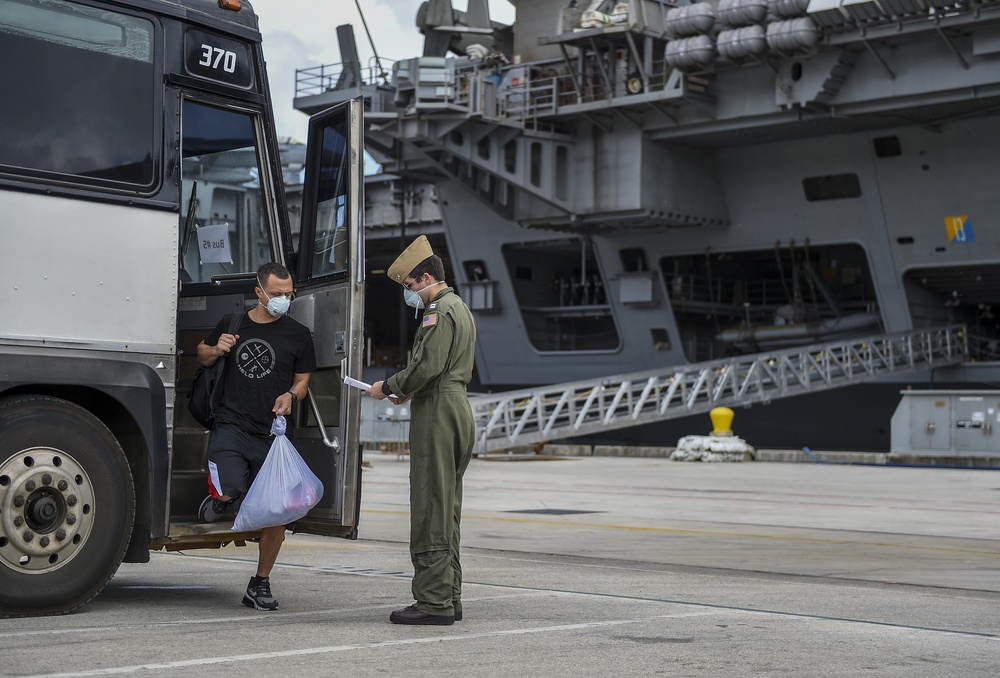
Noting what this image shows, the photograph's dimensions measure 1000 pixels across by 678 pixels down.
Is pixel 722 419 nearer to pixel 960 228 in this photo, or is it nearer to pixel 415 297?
pixel 960 228

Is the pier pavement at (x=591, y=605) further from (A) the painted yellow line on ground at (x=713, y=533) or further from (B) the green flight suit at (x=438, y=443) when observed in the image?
(B) the green flight suit at (x=438, y=443)

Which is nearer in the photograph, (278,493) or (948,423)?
(278,493)

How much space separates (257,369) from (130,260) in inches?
37.4

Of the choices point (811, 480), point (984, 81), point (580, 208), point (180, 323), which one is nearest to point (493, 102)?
point (580, 208)

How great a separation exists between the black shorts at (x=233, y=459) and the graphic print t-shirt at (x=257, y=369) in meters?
0.06

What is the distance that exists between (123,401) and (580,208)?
1263 inches

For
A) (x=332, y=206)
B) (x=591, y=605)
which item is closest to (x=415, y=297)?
(x=332, y=206)

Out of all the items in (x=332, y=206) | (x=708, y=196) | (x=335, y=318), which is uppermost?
(x=708, y=196)

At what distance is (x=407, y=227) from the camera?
160 feet

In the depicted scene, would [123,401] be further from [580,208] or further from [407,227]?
[407,227]

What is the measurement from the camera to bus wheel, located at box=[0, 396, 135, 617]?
6.36 m

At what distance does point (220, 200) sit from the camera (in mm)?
8164

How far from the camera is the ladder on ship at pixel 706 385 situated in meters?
32.1

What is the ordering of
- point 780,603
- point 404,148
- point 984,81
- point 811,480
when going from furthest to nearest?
point 404,148, point 984,81, point 811,480, point 780,603
